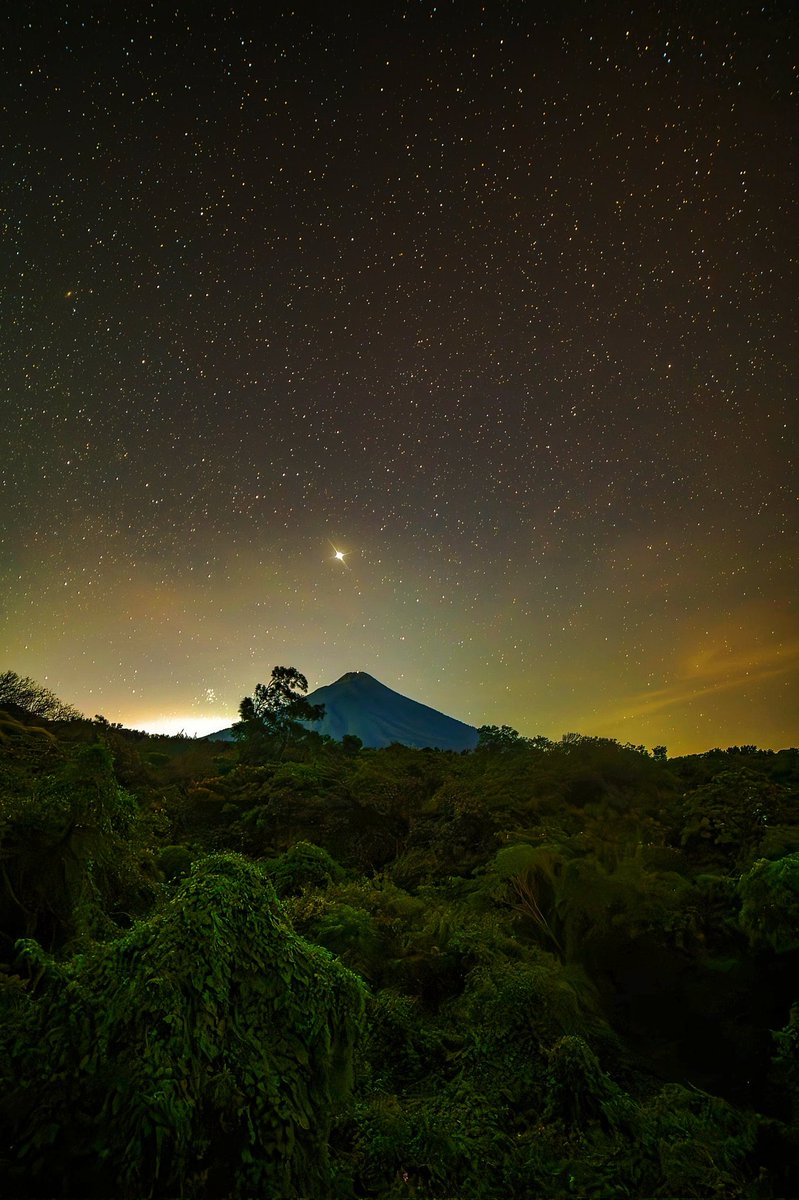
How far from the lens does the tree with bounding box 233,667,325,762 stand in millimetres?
37094

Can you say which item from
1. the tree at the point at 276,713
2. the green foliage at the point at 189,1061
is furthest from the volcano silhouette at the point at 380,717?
the green foliage at the point at 189,1061

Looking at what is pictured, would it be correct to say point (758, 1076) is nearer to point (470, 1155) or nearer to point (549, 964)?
point (549, 964)

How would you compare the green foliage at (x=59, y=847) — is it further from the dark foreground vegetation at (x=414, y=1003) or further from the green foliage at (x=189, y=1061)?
the green foliage at (x=189, y=1061)

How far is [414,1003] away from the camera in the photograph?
27.2 ft

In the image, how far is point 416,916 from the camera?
1085 centimetres

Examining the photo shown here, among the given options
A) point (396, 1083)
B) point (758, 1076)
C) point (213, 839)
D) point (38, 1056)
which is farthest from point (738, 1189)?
point (213, 839)

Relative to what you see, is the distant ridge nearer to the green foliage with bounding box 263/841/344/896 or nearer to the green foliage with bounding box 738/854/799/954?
the green foliage with bounding box 263/841/344/896

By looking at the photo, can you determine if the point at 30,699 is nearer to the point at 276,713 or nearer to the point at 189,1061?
the point at 276,713

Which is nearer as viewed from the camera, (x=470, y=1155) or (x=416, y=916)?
(x=470, y=1155)

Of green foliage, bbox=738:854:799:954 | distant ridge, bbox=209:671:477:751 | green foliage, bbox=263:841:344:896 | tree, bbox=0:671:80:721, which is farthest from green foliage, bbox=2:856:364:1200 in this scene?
distant ridge, bbox=209:671:477:751

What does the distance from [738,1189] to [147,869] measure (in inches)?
401

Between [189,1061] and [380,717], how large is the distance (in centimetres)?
16607

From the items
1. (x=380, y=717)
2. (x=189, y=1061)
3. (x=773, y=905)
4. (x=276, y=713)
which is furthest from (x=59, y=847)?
(x=380, y=717)

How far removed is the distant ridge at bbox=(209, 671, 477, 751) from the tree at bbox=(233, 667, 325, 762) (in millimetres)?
104625
